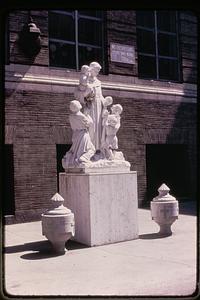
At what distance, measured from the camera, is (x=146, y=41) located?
44.5 ft

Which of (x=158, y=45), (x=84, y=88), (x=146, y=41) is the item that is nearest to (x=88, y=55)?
(x=146, y=41)

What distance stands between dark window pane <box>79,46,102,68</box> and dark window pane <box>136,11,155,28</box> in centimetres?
198

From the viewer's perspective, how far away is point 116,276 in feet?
17.2

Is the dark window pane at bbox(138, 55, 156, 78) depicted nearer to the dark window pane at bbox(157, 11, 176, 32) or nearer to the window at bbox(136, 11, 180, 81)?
the window at bbox(136, 11, 180, 81)

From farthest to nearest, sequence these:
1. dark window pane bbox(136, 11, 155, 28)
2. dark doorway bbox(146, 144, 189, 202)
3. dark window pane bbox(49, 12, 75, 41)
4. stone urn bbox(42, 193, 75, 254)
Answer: dark doorway bbox(146, 144, 189, 202) < dark window pane bbox(136, 11, 155, 28) < dark window pane bbox(49, 12, 75, 41) < stone urn bbox(42, 193, 75, 254)

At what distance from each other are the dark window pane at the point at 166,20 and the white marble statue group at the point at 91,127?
22.8ft

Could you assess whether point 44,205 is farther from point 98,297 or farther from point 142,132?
point 98,297

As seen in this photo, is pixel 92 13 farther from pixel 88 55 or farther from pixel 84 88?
pixel 84 88

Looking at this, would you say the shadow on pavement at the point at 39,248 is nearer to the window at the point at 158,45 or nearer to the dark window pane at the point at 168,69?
the window at the point at 158,45

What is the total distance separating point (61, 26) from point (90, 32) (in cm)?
97

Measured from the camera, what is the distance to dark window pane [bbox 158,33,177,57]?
13.9 metres

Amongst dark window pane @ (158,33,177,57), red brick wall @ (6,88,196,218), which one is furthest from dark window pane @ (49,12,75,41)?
dark window pane @ (158,33,177,57)

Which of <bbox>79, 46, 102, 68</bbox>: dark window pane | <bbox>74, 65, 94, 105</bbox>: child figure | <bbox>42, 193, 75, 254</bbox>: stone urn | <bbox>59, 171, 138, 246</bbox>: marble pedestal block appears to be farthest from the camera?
<bbox>79, 46, 102, 68</bbox>: dark window pane

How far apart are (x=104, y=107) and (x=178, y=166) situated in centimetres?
670
